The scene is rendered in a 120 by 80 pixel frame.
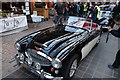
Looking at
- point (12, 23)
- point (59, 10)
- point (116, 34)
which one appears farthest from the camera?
point (59, 10)

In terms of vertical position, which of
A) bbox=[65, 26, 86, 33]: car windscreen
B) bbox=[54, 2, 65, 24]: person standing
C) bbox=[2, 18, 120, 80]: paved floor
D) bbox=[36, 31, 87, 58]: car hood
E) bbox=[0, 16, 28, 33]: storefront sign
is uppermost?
bbox=[54, 2, 65, 24]: person standing

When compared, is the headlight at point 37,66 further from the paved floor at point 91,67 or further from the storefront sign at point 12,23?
the storefront sign at point 12,23

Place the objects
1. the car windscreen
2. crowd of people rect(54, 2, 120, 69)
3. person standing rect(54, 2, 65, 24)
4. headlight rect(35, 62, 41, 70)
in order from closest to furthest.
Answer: headlight rect(35, 62, 41, 70)
crowd of people rect(54, 2, 120, 69)
the car windscreen
person standing rect(54, 2, 65, 24)

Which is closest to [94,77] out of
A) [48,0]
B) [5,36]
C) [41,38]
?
[41,38]

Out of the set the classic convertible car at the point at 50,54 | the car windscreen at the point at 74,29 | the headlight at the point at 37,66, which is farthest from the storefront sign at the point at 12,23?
the headlight at the point at 37,66

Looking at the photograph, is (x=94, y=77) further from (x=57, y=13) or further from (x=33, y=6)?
(x=33, y=6)

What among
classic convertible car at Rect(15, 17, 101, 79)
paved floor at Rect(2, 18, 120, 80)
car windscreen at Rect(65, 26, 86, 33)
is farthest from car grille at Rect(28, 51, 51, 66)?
car windscreen at Rect(65, 26, 86, 33)

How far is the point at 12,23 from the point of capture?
18.4ft

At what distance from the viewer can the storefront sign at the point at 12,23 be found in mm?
5180

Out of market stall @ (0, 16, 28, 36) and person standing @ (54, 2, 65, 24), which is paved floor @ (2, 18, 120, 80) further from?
person standing @ (54, 2, 65, 24)

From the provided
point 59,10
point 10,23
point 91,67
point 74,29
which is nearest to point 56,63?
point 91,67

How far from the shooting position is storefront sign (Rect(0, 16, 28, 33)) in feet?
17.0

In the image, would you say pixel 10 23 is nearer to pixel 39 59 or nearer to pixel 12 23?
pixel 12 23

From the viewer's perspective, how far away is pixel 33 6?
34.7ft
